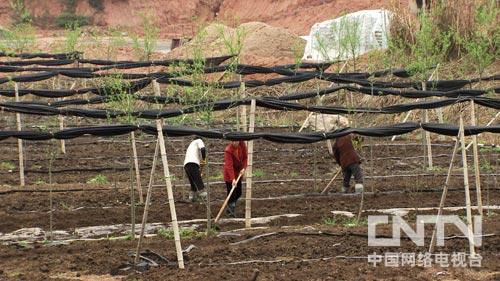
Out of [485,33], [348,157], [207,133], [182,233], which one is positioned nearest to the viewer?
[207,133]

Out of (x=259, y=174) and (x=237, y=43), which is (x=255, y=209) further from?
(x=237, y=43)

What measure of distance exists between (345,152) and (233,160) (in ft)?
7.39

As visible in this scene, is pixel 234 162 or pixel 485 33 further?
pixel 485 33

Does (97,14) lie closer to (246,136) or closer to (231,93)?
(231,93)

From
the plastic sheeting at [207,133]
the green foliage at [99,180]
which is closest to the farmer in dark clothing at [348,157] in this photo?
the plastic sheeting at [207,133]

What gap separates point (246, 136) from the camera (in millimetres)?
11836

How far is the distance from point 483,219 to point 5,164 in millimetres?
8792

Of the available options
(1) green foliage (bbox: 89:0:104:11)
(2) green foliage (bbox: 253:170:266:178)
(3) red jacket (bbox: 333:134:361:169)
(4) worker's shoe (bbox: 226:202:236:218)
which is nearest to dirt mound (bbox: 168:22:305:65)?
(2) green foliage (bbox: 253:170:266:178)

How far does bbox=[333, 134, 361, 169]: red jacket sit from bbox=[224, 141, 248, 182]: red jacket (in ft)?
6.64

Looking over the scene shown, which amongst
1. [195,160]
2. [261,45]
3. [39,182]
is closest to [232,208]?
[195,160]

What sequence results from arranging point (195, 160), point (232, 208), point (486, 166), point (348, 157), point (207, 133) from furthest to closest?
point (486, 166) < point (348, 157) < point (195, 160) < point (232, 208) < point (207, 133)

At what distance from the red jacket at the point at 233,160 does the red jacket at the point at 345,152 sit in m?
2.02

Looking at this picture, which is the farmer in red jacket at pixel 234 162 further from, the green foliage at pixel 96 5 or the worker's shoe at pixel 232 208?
the green foliage at pixel 96 5

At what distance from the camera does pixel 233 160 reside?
43.7 feet
